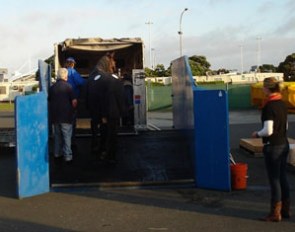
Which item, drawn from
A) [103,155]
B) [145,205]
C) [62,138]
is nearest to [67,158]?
[62,138]

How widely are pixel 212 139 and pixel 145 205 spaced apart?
1625 mm

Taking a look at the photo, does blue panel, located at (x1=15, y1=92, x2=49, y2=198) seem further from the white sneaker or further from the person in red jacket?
the person in red jacket

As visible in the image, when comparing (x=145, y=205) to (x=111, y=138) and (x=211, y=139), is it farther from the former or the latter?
(x=111, y=138)

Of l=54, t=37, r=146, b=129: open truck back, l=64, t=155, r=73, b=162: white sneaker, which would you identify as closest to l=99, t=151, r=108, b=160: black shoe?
l=64, t=155, r=73, b=162: white sneaker

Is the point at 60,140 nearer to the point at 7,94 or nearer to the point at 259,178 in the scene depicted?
the point at 259,178

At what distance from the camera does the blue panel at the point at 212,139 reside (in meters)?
8.47

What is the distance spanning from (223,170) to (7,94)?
76.0 meters

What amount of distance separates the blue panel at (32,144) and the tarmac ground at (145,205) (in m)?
0.23

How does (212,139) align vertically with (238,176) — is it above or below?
above

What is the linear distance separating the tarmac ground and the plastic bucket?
0.11m

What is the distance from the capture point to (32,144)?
856cm

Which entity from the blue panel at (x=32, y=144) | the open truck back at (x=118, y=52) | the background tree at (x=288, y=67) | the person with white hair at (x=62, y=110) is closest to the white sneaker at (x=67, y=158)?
the person with white hair at (x=62, y=110)

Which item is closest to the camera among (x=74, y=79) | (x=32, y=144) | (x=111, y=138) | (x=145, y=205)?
(x=145, y=205)

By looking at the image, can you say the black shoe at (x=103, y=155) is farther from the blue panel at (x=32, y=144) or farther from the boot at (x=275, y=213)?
the boot at (x=275, y=213)
